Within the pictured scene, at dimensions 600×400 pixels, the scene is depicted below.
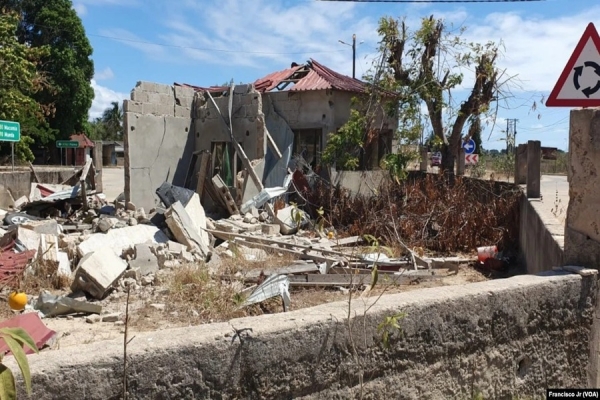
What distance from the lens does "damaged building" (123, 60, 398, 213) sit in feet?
40.0

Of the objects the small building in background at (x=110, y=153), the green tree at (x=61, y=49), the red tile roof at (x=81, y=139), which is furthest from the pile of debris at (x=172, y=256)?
the small building in background at (x=110, y=153)

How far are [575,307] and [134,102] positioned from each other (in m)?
10.8

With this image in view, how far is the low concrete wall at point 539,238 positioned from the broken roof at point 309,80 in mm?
7885

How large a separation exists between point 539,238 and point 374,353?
3.68 metres

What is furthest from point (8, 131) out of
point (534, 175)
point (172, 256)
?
point (534, 175)

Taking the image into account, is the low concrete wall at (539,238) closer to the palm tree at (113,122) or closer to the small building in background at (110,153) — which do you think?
the small building in background at (110,153)

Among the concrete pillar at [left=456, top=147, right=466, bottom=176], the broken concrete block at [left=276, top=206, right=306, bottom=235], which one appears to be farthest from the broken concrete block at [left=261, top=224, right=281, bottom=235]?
the concrete pillar at [left=456, top=147, right=466, bottom=176]

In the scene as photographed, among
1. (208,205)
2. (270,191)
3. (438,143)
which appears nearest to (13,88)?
(208,205)

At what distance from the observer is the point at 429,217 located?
945 centimetres

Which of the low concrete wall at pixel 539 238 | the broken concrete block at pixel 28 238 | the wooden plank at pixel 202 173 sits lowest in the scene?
the broken concrete block at pixel 28 238

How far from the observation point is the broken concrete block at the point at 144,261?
718 cm

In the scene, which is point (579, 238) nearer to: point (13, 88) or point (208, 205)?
point (208, 205)

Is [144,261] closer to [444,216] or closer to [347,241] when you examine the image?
[347,241]

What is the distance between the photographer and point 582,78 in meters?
3.53
